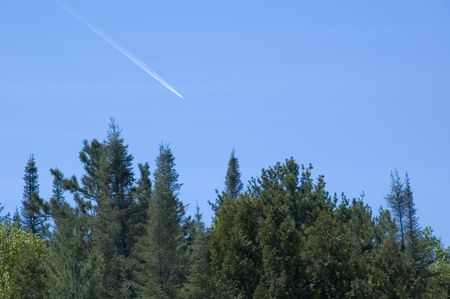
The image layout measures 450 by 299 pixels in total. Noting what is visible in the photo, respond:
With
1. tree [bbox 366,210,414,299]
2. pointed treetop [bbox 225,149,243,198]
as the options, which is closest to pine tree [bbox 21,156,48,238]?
pointed treetop [bbox 225,149,243,198]

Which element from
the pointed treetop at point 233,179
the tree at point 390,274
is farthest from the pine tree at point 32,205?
the tree at point 390,274

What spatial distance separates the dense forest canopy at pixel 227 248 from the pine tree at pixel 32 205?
1998 centimetres

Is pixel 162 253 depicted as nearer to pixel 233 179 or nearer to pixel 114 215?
pixel 114 215

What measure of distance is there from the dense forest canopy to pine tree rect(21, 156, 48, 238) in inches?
786

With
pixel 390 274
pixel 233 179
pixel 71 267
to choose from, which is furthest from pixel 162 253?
pixel 233 179

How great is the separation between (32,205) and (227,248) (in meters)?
42.9

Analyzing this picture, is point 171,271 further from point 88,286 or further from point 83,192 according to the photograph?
point 83,192

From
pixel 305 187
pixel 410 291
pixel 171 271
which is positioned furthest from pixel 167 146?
pixel 410 291

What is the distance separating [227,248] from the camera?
5466 cm

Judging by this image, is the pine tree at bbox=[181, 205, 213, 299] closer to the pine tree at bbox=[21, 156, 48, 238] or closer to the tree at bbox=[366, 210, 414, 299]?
the tree at bbox=[366, 210, 414, 299]

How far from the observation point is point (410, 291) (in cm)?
5009

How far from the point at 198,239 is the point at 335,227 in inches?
322

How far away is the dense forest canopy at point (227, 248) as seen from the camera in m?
48.6

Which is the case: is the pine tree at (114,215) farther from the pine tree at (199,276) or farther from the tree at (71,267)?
the tree at (71,267)
